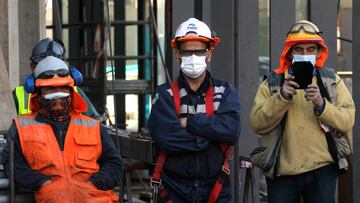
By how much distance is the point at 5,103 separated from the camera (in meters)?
8.54

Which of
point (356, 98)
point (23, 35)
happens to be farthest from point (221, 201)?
point (23, 35)

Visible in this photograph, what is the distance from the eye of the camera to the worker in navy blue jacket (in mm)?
6008

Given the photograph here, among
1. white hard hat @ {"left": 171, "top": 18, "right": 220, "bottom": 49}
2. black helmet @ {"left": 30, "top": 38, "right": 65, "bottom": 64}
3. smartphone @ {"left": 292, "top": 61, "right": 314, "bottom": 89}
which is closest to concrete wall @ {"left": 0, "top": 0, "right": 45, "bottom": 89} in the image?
black helmet @ {"left": 30, "top": 38, "right": 65, "bottom": 64}

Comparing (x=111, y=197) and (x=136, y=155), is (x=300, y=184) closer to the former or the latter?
(x=111, y=197)

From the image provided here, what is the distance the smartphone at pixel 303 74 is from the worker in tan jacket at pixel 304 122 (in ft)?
0.07

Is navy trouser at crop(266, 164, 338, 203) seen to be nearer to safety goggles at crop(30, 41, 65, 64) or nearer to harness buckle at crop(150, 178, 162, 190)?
harness buckle at crop(150, 178, 162, 190)

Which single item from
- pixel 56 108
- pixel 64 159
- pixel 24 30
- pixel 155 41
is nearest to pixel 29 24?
pixel 24 30

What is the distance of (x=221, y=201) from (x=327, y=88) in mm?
1170

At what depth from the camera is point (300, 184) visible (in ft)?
21.3

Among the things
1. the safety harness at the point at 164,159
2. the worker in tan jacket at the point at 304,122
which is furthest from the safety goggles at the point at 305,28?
the safety harness at the point at 164,159

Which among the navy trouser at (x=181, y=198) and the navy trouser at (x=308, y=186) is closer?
the navy trouser at (x=181, y=198)

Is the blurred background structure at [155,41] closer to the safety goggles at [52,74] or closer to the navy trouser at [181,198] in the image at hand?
the navy trouser at [181,198]

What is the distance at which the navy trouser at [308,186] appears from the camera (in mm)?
6465

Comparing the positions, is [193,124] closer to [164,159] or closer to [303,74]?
[164,159]
